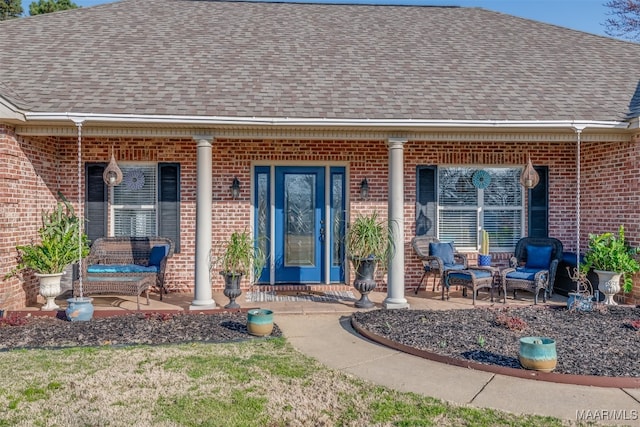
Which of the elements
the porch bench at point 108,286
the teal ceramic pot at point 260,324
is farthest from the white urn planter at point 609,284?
the porch bench at point 108,286

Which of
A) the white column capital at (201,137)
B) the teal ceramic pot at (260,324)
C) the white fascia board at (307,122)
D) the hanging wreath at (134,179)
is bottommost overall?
the teal ceramic pot at (260,324)

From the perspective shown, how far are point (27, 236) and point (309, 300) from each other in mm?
4454

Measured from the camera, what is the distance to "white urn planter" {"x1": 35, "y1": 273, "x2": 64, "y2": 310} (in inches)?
278

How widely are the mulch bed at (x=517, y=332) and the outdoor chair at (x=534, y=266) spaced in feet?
1.66

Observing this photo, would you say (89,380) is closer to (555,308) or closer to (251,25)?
(555,308)

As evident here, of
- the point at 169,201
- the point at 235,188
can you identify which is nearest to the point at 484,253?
the point at 235,188

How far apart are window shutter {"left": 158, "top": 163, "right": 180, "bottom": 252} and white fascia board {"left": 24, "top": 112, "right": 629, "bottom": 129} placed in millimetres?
1869

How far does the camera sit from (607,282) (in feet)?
24.6

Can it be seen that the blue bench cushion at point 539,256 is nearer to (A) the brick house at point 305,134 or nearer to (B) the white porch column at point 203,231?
(A) the brick house at point 305,134

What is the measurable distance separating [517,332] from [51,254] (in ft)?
21.3

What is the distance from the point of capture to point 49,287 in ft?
23.2

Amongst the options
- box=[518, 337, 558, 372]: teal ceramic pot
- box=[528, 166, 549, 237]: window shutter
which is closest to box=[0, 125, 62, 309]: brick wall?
box=[518, 337, 558, 372]: teal ceramic pot

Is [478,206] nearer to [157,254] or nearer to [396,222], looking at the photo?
[396,222]

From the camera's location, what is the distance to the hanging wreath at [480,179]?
30.1 feet
